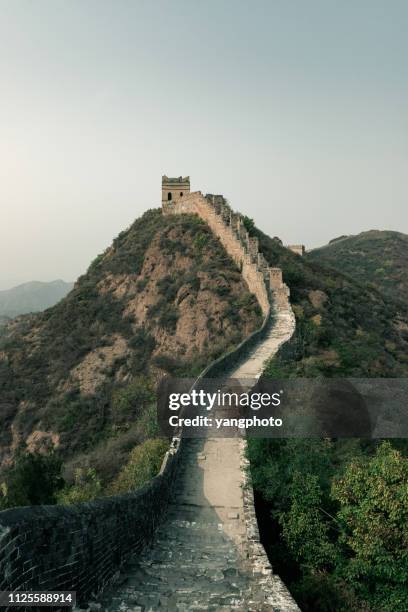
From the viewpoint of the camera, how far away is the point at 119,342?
35125 millimetres

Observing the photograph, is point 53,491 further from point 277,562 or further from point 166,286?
point 166,286

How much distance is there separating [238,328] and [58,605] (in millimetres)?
23695

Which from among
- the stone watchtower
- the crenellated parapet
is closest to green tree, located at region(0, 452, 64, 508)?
the crenellated parapet

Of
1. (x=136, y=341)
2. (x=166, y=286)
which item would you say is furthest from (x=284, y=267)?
(x=136, y=341)

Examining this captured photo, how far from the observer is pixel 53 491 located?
12500 mm

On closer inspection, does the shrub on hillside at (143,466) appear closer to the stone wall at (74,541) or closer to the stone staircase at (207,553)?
the stone staircase at (207,553)

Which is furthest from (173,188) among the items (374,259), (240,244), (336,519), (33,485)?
(336,519)

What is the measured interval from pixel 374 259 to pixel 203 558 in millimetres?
75293

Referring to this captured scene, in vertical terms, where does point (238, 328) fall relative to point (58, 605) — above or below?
above

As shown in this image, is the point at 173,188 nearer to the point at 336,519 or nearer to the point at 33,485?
the point at 33,485

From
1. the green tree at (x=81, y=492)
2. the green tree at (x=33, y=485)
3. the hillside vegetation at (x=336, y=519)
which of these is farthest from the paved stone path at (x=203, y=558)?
the green tree at (x=33, y=485)

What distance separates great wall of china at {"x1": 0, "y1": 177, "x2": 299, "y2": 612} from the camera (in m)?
5.13

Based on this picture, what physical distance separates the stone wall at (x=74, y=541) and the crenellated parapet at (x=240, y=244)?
65.0 ft

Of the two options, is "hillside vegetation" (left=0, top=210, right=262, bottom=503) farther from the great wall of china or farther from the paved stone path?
the great wall of china
